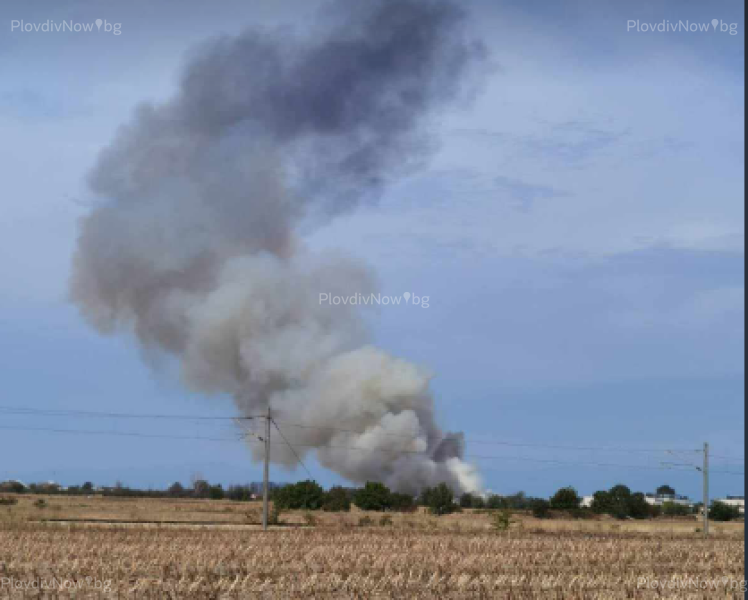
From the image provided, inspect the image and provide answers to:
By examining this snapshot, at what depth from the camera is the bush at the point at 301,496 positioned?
114625 millimetres

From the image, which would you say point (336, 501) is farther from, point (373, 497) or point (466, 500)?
point (466, 500)

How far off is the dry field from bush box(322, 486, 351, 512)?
5532 cm

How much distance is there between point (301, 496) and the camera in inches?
4552

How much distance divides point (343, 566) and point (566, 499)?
294ft

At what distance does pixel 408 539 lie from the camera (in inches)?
2232

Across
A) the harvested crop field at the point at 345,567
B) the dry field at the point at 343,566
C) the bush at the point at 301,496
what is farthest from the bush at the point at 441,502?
the harvested crop field at the point at 345,567

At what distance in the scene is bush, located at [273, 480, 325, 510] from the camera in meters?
115

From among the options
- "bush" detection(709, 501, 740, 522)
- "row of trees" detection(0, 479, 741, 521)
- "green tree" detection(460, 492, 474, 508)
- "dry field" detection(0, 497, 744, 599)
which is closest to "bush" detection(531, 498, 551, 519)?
"row of trees" detection(0, 479, 741, 521)

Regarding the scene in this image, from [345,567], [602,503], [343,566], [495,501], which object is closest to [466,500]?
[495,501]

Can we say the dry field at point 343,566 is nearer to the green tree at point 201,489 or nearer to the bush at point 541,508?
the bush at point 541,508

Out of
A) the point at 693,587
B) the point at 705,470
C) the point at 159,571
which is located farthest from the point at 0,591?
the point at 705,470

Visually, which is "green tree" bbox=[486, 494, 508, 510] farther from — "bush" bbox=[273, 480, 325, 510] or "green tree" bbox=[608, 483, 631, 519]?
"bush" bbox=[273, 480, 325, 510]

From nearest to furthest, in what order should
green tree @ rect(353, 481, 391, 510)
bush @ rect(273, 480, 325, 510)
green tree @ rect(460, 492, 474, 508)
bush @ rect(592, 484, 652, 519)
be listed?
bush @ rect(273, 480, 325, 510), green tree @ rect(353, 481, 391, 510), bush @ rect(592, 484, 652, 519), green tree @ rect(460, 492, 474, 508)

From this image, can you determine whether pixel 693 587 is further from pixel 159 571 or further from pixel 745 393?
pixel 745 393
